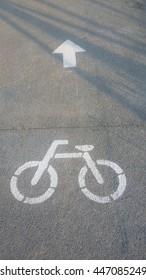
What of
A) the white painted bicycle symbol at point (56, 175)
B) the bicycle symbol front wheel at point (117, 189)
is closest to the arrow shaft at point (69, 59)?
the white painted bicycle symbol at point (56, 175)

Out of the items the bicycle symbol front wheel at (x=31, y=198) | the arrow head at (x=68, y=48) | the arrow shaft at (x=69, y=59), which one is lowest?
the bicycle symbol front wheel at (x=31, y=198)

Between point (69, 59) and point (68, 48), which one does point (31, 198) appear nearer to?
point (69, 59)

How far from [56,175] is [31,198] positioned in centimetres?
49

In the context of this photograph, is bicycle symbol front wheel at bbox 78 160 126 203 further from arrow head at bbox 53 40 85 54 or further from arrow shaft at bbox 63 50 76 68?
arrow head at bbox 53 40 85 54

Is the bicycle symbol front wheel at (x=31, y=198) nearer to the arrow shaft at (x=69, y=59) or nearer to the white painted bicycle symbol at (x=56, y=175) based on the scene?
the white painted bicycle symbol at (x=56, y=175)

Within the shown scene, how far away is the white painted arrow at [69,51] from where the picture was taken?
23.7 feet

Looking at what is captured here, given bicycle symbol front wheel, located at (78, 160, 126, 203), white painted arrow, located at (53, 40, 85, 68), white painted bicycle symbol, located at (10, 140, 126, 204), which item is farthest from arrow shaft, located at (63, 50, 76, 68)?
bicycle symbol front wheel, located at (78, 160, 126, 203)

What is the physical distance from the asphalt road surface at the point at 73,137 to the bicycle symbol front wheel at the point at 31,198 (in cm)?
1

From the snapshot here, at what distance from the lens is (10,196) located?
15.5ft

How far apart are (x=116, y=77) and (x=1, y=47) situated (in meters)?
2.88

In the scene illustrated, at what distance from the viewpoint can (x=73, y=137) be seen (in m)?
5.51

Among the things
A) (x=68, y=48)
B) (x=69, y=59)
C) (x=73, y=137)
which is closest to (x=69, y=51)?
(x=68, y=48)

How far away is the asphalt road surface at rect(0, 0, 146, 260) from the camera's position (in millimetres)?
4258
